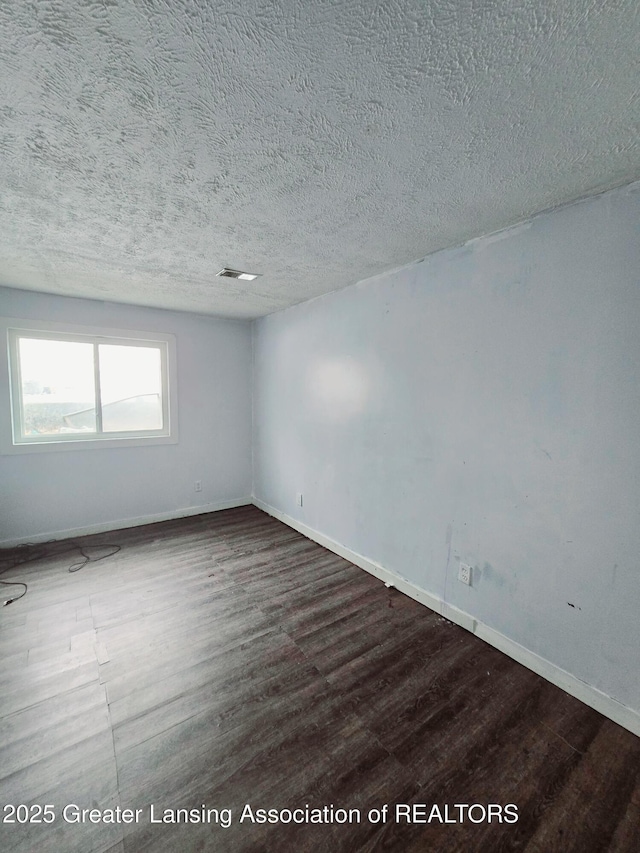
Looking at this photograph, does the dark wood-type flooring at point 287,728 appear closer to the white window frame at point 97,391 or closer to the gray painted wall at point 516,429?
the gray painted wall at point 516,429

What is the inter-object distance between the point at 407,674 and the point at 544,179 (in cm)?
249

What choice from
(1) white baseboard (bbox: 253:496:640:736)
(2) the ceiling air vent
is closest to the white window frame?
(2) the ceiling air vent

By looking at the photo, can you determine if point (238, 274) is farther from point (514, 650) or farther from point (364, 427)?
point (514, 650)

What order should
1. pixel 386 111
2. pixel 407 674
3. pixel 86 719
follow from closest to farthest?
1. pixel 386 111
2. pixel 86 719
3. pixel 407 674

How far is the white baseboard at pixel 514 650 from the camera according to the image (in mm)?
1572

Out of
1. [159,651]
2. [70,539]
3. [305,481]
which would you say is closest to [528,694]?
[159,651]

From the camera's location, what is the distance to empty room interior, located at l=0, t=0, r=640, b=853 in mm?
971

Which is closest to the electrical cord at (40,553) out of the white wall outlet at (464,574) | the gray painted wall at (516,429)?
the gray painted wall at (516,429)

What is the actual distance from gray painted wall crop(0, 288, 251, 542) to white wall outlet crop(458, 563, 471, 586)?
10.3 ft

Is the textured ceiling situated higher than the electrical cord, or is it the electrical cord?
the textured ceiling

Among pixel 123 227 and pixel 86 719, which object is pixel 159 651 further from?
pixel 123 227

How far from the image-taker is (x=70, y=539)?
135 inches

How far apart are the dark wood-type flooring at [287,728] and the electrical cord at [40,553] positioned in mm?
491

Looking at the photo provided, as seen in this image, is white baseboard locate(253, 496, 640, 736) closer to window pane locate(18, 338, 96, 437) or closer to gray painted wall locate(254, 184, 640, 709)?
gray painted wall locate(254, 184, 640, 709)
